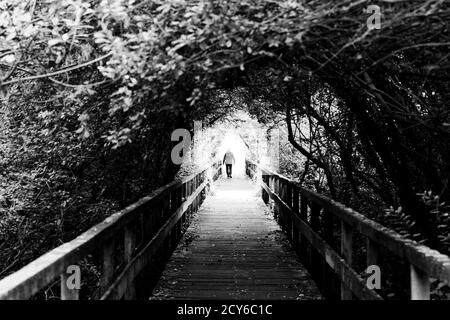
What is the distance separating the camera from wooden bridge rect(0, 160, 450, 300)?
9.35 ft

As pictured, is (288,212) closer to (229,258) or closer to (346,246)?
(229,258)

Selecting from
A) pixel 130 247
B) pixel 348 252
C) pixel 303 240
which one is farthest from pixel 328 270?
pixel 130 247

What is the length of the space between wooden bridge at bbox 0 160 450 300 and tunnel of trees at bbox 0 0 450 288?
1.96 ft

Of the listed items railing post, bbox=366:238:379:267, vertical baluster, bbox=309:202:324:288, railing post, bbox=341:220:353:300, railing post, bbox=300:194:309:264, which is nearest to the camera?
railing post, bbox=366:238:379:267

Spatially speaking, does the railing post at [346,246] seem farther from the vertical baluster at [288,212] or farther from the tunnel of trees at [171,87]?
the vertical baluster at [288,212]

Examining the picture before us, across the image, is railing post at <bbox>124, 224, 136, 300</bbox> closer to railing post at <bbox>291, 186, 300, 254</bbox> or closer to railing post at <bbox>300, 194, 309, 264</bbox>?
railing post at <bbox>300, 194, 309, 264</bbox>

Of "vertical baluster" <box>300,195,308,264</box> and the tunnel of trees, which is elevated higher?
the tunnel of trees

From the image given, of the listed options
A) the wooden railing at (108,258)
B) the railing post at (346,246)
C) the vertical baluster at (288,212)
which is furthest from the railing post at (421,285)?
the vertical baluster at (288,212)

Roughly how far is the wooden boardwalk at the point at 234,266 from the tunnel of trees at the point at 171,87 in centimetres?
128

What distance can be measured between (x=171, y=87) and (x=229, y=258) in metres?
4.33

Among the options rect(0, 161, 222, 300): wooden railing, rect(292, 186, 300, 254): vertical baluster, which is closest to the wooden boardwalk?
rect(292, 186, 300, 254): vertical baluster

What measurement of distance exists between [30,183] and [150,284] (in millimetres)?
2294

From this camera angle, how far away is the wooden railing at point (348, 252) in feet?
9.12
